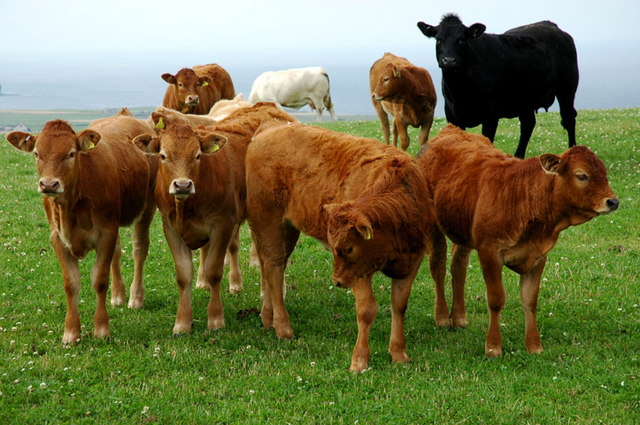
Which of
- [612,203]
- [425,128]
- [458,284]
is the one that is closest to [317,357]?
[458,284]

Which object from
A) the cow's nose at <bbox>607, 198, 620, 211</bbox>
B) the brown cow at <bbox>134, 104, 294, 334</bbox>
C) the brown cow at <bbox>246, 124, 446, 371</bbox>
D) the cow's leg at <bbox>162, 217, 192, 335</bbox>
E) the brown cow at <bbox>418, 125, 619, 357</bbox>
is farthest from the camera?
the cow's leg at <bbox>162, 217, 192, 335</bbox>

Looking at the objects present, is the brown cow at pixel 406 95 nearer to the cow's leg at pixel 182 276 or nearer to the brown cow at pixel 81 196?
the brown cow at pixel 81 196

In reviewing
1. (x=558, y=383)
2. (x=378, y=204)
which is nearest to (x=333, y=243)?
(x=378, y=204)

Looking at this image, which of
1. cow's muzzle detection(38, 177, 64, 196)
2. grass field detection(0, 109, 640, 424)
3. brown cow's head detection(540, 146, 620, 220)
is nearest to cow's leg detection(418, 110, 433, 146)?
grass field detection(0, 109, 640, 424)

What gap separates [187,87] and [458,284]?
32.6 feet

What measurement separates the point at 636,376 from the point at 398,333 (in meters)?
2.35

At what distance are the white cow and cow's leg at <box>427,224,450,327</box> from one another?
83.4 ft

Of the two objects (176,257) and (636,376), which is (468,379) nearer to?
(636,376)

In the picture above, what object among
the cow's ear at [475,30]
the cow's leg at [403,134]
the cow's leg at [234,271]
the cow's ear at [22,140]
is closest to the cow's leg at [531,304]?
the cow's leg at [234,271]

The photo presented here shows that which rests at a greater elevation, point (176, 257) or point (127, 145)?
point (127, 145)

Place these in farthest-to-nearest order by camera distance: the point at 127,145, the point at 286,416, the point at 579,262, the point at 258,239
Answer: the point at 579,262 → the point at 127,145 → the point at 258,239 → the point at 286,416

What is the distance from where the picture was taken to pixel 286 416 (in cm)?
628

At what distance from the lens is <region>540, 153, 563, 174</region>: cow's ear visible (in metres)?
7.11

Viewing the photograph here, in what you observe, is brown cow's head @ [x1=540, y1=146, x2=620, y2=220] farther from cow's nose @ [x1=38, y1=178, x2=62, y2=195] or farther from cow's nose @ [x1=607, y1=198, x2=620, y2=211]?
cow's nose @ [x1=38, y1=178, x2=62, y2=195]
